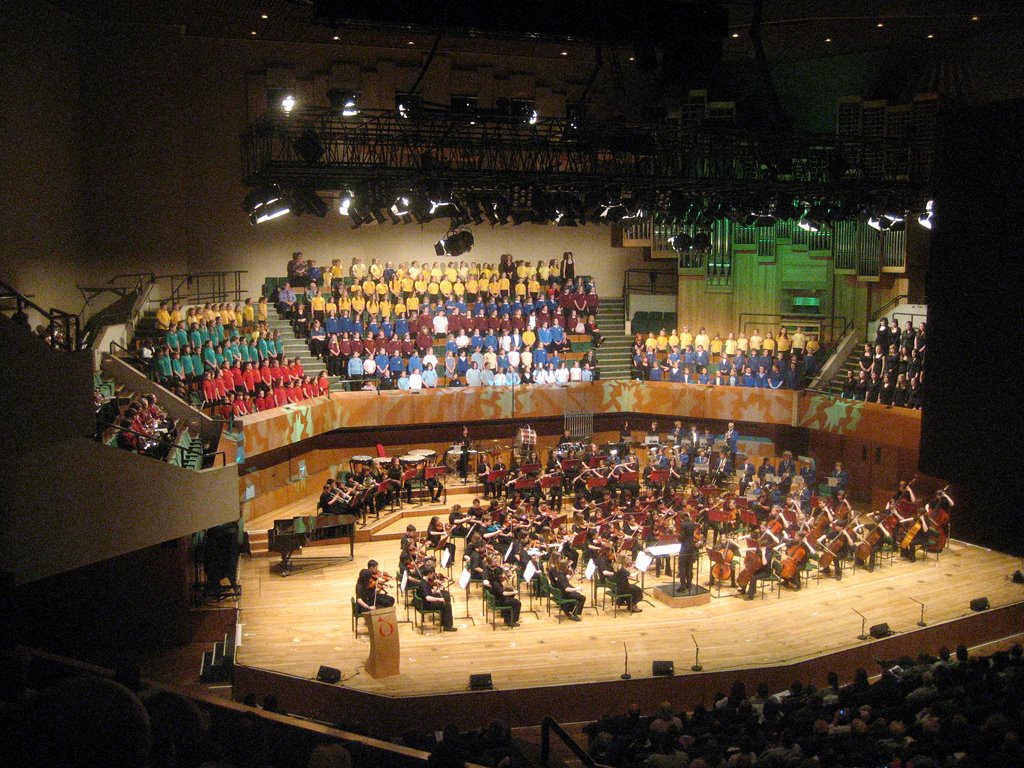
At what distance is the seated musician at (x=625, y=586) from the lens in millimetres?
14016

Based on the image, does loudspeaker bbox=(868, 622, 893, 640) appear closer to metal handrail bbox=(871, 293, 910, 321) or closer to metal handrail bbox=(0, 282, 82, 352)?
metal handrail bbox=(871, 293, 910, 321)

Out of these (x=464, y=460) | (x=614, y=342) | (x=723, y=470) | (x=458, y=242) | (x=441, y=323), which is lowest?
(x=723, y=470)

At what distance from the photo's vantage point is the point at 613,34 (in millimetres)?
8844

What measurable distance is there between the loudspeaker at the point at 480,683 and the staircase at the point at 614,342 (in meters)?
→ 12.5

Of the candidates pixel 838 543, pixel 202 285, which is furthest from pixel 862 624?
pixel 202 285

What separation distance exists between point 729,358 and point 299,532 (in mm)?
10957

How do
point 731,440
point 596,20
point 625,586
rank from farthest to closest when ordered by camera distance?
point 731,440, point 625,586, point 596,20

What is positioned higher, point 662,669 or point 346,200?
point 346,200

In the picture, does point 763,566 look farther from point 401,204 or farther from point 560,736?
point 560,736

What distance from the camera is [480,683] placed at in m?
11.3

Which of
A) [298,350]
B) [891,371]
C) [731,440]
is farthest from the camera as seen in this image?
[298,350]

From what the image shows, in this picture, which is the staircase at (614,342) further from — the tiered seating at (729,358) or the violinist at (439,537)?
the violinist at (439,537)

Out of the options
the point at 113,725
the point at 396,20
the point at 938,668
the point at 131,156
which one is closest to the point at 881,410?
the point at 938,668

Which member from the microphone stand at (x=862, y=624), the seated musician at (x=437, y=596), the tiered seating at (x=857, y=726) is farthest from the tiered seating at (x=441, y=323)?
the tiered seating at (x=857, y=726)
